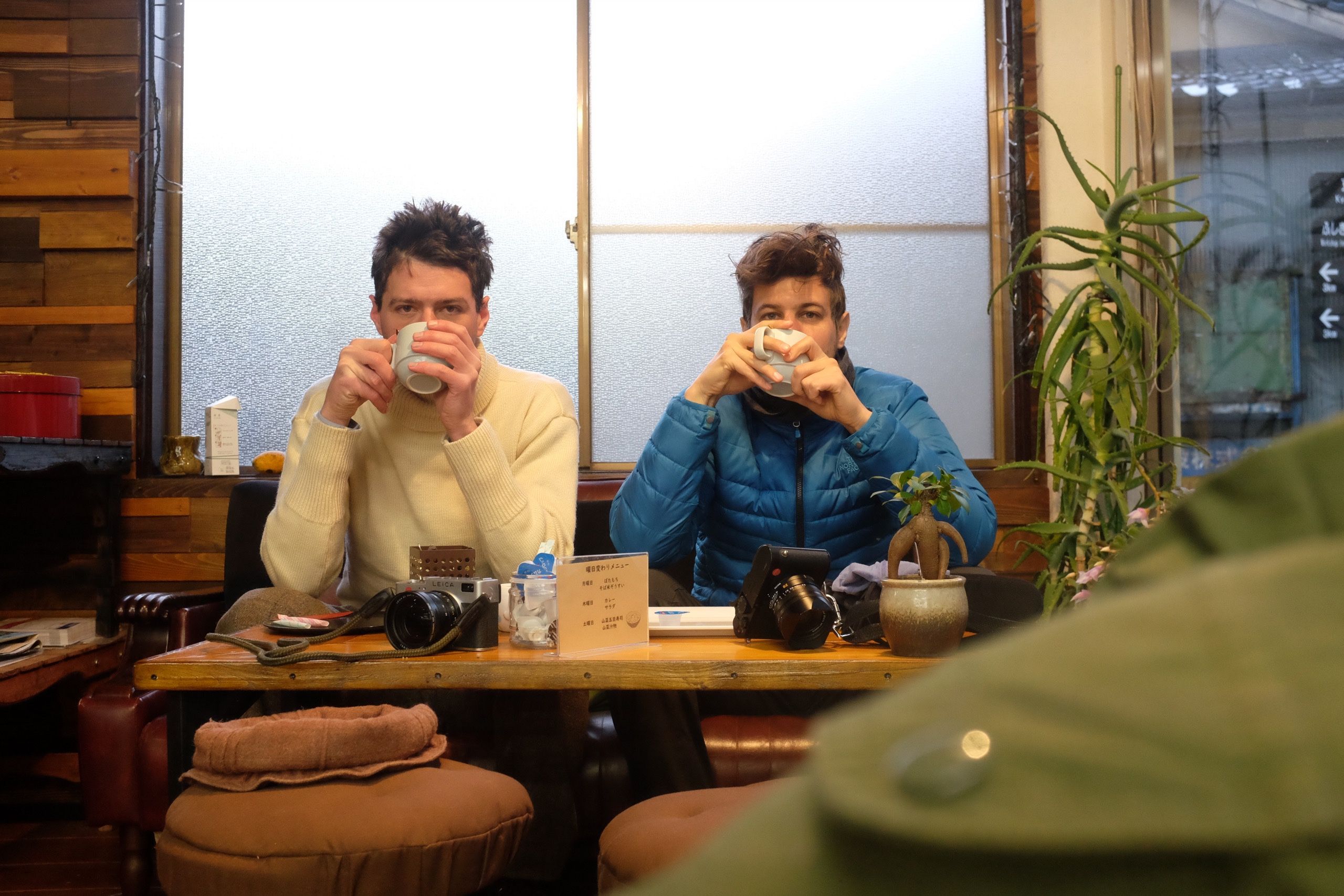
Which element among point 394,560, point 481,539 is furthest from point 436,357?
point 394,560

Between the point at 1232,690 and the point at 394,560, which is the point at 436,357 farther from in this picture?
the point at 1232,690

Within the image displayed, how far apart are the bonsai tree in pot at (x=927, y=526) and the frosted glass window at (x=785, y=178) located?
1.74m

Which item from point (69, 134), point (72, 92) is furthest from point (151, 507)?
point (72, 92)

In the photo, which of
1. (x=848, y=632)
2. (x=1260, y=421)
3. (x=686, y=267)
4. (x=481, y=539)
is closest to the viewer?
(x=848, y=632)

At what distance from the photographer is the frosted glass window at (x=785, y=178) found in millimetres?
3129

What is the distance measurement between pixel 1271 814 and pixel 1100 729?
0.09 feet

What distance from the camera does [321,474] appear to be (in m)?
1.95

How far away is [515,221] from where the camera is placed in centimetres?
319

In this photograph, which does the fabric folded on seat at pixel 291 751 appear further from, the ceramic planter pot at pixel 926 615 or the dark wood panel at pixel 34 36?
the dark wood panel at pixel 34 36

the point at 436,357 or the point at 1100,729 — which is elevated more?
the point at 436,357

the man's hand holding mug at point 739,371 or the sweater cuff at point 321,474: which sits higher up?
the man's hand holding mug at point 739,371

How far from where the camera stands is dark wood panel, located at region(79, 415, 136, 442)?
9.71 feet

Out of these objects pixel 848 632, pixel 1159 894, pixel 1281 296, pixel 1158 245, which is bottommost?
pixel 848 632

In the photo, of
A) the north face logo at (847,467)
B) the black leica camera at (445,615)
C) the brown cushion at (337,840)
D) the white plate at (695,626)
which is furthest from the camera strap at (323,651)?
the north face logo at (847,467)
